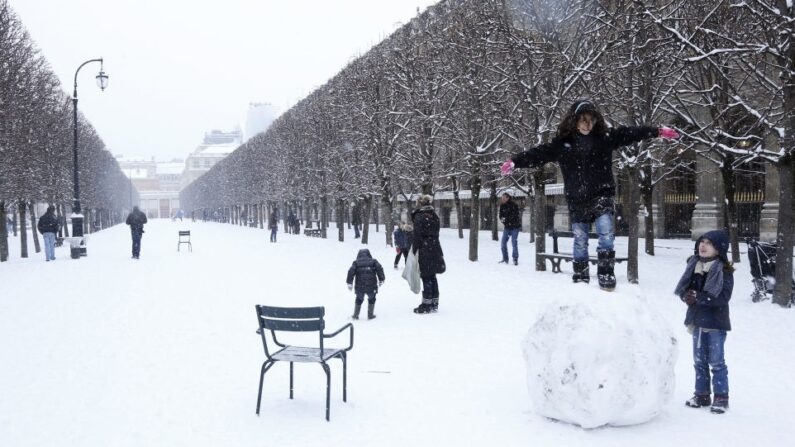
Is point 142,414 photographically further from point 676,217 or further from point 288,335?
point 676,217

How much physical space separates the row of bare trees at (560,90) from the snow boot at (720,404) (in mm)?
6070

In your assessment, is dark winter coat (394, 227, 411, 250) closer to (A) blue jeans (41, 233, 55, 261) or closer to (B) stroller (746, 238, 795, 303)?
(B) stroller (746, 238, 795, 303)

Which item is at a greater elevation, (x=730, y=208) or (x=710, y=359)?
(x=730, y=208)

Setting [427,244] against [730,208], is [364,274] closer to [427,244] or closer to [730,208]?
[427,244]

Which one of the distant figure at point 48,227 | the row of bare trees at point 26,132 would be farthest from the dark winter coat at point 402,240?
the row of bare trees at point 26,132

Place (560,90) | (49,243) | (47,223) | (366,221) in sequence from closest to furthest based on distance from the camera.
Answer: (560,90)
(47,223)
(49,243)
(366,221)

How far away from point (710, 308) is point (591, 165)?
1.60 meters

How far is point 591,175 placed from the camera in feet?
18.6

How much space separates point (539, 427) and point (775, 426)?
6.25ft

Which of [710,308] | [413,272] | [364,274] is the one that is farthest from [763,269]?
[364,274]

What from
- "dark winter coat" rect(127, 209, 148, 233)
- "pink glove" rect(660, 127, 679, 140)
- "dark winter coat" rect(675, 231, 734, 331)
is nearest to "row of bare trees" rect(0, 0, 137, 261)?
"dark winter coat" rect(127, 209, 148, 233)

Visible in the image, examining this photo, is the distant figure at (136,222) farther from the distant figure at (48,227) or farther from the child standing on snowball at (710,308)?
the child standing on snowball at (710,308)

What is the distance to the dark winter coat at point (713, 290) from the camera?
5.13 m

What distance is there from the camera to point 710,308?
5.23 metres
